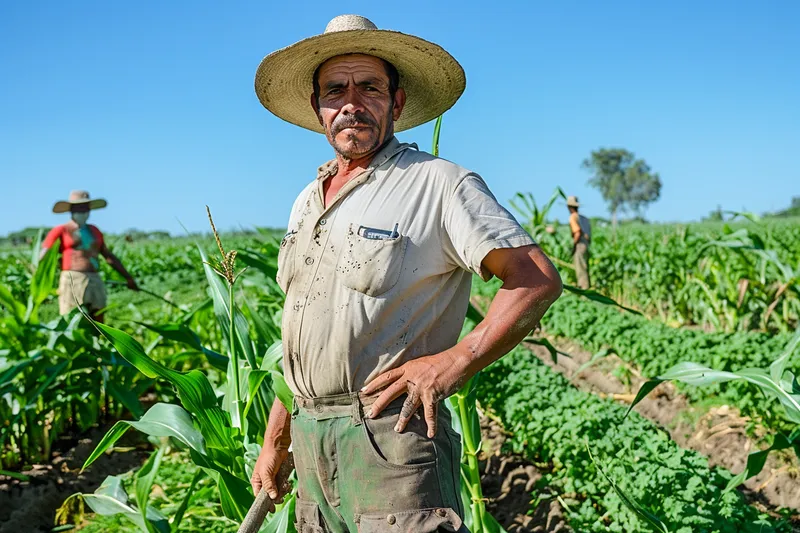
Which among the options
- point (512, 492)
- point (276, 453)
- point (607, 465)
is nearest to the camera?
point (276, 453)

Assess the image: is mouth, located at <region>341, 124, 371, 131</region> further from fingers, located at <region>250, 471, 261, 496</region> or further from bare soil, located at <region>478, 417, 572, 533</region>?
bare soil, located at <region>478, 417, 572, 533</region>

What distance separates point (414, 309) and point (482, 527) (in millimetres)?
1246

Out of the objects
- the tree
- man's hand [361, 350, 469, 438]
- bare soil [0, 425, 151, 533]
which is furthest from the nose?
the tree

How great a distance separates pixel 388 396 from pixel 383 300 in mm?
207

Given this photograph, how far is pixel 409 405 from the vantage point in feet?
5.13

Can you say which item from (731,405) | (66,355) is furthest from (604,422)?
(66,355)

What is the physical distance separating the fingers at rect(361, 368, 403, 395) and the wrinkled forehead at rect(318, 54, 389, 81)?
0.73 meters

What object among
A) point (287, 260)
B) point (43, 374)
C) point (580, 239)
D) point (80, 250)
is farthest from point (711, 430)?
point (580, 239)

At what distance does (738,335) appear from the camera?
5.46 metres

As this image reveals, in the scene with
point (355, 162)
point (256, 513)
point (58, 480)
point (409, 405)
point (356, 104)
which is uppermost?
point (356, 104)

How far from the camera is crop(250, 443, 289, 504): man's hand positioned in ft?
6.59

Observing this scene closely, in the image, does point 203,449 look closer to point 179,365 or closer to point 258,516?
point 258,516

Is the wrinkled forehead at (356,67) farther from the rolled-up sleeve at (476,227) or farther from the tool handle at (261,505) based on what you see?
the tool handle at (261,505)

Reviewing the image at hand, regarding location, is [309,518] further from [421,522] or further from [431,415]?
[431,415]
